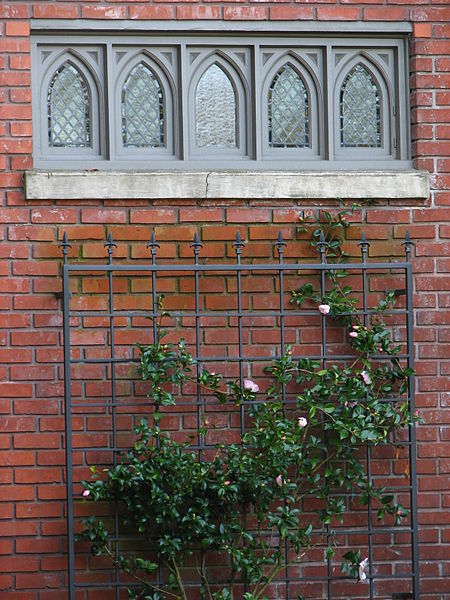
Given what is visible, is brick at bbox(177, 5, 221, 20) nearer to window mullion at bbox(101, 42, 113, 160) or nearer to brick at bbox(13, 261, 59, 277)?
window mullion at bbox(101, 42, 113, 160)

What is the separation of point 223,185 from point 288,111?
607 millimetres

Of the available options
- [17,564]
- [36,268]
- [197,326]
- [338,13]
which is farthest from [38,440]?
[338,13]

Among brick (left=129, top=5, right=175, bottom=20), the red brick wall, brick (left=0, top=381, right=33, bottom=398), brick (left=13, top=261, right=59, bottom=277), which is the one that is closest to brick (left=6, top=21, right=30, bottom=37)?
the red brick wall

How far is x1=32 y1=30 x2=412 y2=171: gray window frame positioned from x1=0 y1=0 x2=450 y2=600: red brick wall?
0.37ft

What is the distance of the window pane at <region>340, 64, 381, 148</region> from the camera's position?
5609mm

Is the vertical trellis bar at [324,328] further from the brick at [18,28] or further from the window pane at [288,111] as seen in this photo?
the brick at [18,28]

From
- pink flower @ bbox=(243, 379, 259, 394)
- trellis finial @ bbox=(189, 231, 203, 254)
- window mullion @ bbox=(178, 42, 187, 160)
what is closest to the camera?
trellis finial @ bbox=(189, 231, 203, 254)

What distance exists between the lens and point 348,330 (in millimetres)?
5391

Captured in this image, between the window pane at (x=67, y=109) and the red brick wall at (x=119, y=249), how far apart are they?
201mm

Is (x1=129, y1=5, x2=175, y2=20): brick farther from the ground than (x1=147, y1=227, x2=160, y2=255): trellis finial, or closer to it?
farther from the ground

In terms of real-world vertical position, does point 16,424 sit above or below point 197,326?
below

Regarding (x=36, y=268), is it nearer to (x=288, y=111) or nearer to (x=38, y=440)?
(x=38, y=440)

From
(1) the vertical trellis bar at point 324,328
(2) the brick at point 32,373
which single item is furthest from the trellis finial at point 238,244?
(2) the brick at point 32,373

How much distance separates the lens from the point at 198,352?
16.9 ft
